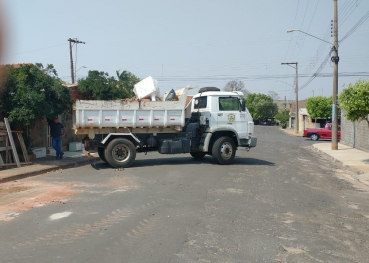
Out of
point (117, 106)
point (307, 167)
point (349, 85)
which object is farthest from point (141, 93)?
point (349, 85)

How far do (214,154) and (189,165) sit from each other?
100cm

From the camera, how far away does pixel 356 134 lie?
82.3 feet

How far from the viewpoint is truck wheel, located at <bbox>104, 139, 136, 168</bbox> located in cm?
1410

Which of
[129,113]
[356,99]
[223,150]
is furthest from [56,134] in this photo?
[356,99]

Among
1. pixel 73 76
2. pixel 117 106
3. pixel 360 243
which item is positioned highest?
pixel 73 76

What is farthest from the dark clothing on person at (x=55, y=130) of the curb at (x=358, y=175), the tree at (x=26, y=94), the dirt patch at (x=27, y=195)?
the curb at (x=358, y=175)

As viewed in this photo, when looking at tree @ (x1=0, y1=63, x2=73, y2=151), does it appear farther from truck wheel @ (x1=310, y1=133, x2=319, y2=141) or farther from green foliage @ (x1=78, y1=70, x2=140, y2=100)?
truck wheel @ (x1=310, y1=133, x2=319, y2=141)

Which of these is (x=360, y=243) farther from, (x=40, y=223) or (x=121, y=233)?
(x=40, y=223)

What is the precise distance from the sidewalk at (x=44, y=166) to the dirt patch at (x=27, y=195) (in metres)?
0.71

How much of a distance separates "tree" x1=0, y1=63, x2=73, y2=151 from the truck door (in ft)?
20.0

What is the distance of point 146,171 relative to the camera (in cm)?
1341

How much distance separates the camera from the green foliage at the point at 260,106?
92750mm

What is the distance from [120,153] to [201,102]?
3.69m

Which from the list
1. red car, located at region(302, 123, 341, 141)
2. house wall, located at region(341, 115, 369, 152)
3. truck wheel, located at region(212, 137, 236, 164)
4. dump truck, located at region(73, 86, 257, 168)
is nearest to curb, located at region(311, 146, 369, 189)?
dump truck, located at region(73, 86, 257, 168)
